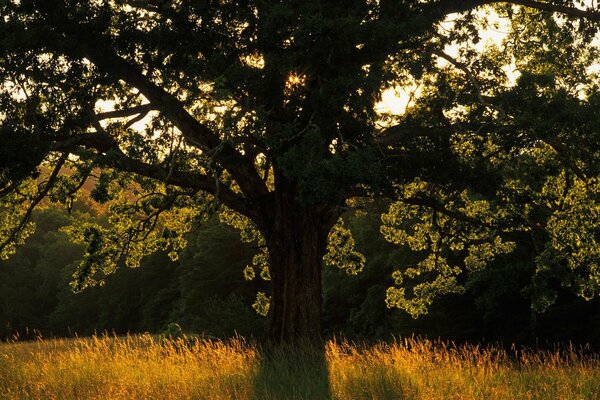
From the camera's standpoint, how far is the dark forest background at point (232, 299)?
34.8 m

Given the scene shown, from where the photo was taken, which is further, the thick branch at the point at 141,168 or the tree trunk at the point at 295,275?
the tree trunk at the point at 295,275

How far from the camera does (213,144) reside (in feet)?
47.5

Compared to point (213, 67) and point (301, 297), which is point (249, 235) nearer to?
point (301, 297)

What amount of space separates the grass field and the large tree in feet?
8.23

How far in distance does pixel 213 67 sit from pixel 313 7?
1.84m

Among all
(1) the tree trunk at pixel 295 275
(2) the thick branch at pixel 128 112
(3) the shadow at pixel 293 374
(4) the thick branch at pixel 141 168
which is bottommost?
(3) the shadow at pixel 293 374

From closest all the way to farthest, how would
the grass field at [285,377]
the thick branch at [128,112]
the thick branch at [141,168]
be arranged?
1. the grass field at [285,377]
2. the thick branch at [141,168]
3. the thick branch at [128,112]

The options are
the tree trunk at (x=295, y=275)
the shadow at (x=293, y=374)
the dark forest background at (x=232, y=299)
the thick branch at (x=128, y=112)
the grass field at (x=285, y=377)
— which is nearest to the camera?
the grass field at (x=285, y=377)

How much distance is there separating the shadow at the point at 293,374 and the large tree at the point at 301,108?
4.79 ft

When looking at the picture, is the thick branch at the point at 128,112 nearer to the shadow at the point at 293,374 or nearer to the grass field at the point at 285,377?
the grass field at the point at 285,377

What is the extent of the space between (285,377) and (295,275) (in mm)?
3683

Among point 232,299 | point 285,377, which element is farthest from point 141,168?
point 232,299

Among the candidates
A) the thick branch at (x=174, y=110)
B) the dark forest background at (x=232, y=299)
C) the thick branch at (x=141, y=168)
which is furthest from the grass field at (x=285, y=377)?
the dark forest background at (x=232, y=299)

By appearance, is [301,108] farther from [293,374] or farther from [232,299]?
[232,299]
